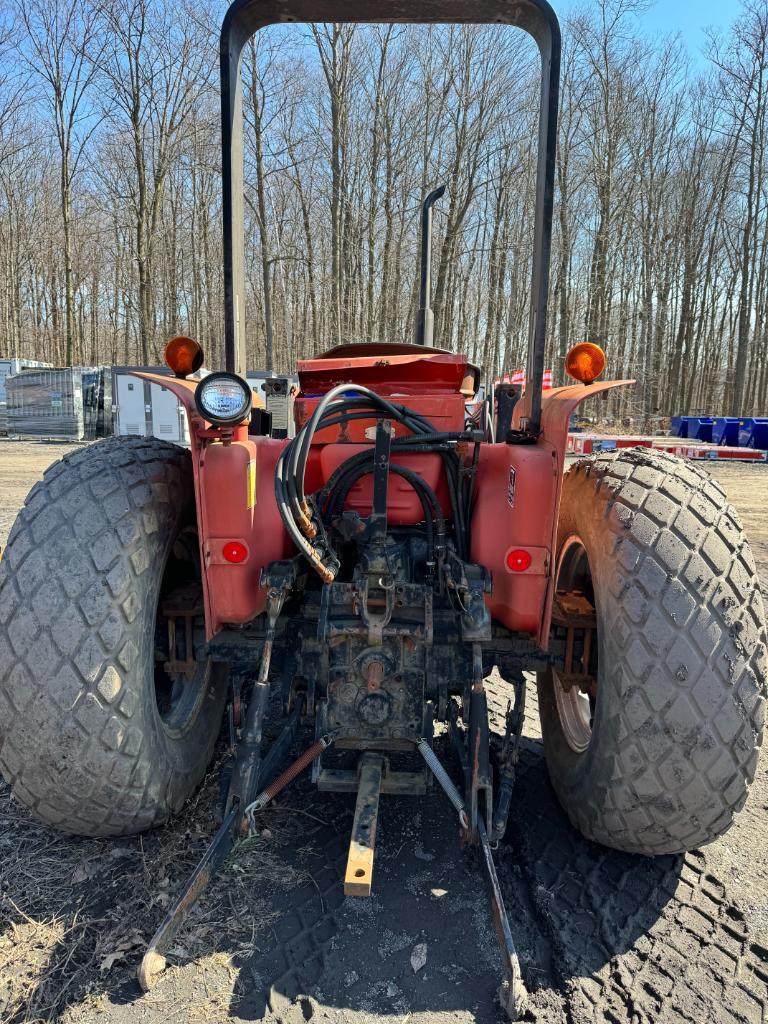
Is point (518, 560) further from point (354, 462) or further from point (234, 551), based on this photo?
point (234, 551)

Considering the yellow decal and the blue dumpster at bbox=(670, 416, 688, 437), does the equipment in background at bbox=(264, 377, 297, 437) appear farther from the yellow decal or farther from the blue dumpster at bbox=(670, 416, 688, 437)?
the blue dumpster at bbox=(670, 416, 688, 437)

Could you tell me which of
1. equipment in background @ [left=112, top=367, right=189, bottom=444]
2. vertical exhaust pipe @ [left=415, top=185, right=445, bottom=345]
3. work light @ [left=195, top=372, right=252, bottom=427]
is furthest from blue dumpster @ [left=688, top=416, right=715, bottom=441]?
work light @ [left=195, top=372, right=252, bottom=427]

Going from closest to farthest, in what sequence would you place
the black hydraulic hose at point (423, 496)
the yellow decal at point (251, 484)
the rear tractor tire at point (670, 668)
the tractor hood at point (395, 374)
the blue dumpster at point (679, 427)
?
1. the rear tractor tire at point (670, 668)
2. the yellow decal at point (251, 484)
3. the black hydraulic hose at point (423, 496)
4. the tractor hood at point (395, 374)
5. the blue dumpster at point (679, 427)

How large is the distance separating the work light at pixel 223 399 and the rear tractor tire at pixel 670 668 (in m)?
1.23

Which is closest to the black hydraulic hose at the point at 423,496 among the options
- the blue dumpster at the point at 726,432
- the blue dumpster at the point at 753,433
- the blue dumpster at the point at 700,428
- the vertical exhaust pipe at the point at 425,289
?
the vertical exhaust pipe at the point at 425,289

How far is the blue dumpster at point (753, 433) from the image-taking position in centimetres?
1803

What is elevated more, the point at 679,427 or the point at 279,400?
the point at 279,400

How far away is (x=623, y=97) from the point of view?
24234 millimetres

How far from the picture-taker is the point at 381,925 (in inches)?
81.4

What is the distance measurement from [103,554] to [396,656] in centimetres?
99

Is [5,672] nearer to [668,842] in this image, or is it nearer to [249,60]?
[668,842]

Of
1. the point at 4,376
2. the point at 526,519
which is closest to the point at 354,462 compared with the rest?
the point at 526,519

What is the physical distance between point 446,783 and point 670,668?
0.76 m

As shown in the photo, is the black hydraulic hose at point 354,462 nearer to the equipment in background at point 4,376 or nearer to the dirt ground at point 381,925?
the dirt ground at point 381,925
